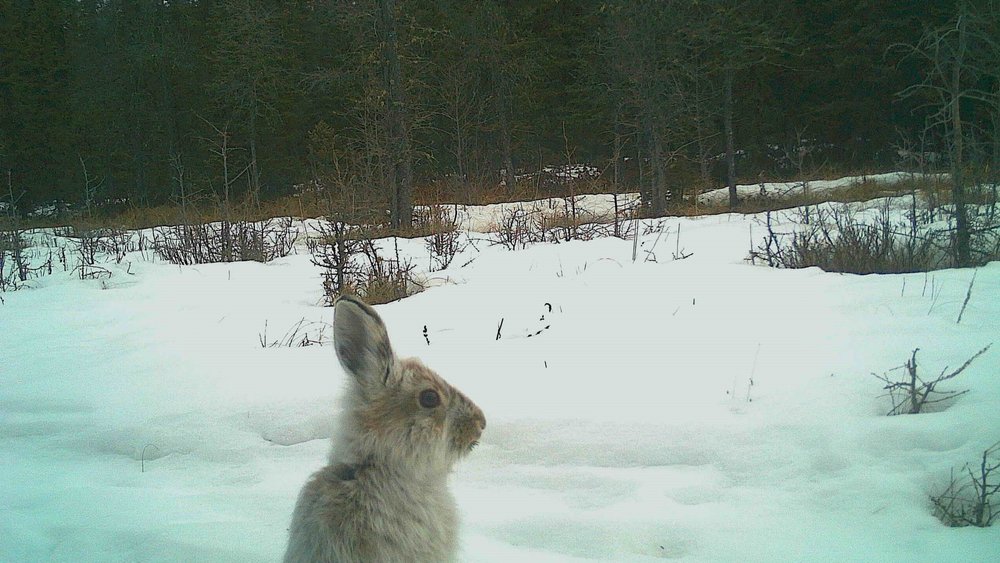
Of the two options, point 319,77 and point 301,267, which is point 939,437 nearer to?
point 301,267

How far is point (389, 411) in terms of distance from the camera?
211 cm

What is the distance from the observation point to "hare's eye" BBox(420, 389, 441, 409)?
216 cm

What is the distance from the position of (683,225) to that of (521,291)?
7.29 metres

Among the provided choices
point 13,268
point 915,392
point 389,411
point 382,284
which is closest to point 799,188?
point 382,284

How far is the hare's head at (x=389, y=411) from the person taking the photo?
6.79 ft

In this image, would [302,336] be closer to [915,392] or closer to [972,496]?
[915,392]

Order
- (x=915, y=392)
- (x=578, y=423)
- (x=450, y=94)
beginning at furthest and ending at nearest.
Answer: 1. (x=450, y=94)
2. (x=578, y=423)
3. (x=915, y=392)

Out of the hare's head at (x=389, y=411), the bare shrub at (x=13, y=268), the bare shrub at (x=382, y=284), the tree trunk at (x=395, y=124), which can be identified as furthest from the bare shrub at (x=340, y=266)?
the tree trunk at (x=395, y=124)

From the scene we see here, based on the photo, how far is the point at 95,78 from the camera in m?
31.8

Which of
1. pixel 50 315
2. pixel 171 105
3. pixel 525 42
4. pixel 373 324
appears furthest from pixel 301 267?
pixel 171 105

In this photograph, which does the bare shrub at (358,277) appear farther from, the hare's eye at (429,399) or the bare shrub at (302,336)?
the hare's eye at (429,399)

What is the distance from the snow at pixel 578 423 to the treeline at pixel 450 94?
16.7 meters

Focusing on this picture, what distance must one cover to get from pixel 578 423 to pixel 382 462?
1553 millimetres

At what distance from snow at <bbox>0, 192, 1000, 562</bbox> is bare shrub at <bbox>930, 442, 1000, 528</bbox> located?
6 cm
